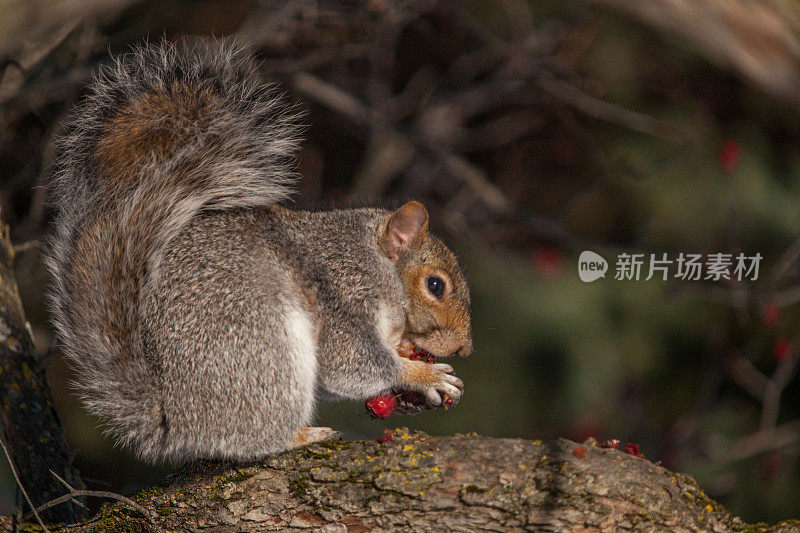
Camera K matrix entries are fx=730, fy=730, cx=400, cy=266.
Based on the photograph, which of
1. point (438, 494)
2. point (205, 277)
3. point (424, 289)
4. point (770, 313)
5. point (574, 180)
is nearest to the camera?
point (438, 494)

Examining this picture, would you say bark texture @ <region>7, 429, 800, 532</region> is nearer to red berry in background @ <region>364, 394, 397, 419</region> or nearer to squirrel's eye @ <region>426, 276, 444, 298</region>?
red berry in background @ <region>364, 394, 397, 419</region>

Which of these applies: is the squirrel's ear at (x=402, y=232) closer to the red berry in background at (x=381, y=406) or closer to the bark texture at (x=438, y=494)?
the red berry in background at (x=381, y=406)

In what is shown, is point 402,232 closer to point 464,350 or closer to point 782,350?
point 464,350

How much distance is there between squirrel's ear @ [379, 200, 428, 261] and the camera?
1.99 meters

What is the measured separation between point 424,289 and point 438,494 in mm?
656

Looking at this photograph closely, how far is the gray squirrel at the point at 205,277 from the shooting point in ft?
5.37

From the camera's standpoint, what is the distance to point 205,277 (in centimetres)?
167

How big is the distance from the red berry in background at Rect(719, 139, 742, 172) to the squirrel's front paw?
239 cm

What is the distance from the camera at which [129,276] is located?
1662mm

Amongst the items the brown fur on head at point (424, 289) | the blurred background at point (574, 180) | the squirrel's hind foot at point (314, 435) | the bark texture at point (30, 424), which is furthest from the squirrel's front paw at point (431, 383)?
A: the blurred background at point (574, 180)

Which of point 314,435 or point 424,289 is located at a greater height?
point 424,289

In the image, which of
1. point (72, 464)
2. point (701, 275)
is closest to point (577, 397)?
point (701, 275)

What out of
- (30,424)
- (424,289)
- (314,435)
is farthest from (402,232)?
(30,424)

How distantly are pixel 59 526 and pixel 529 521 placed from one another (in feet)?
3.39
